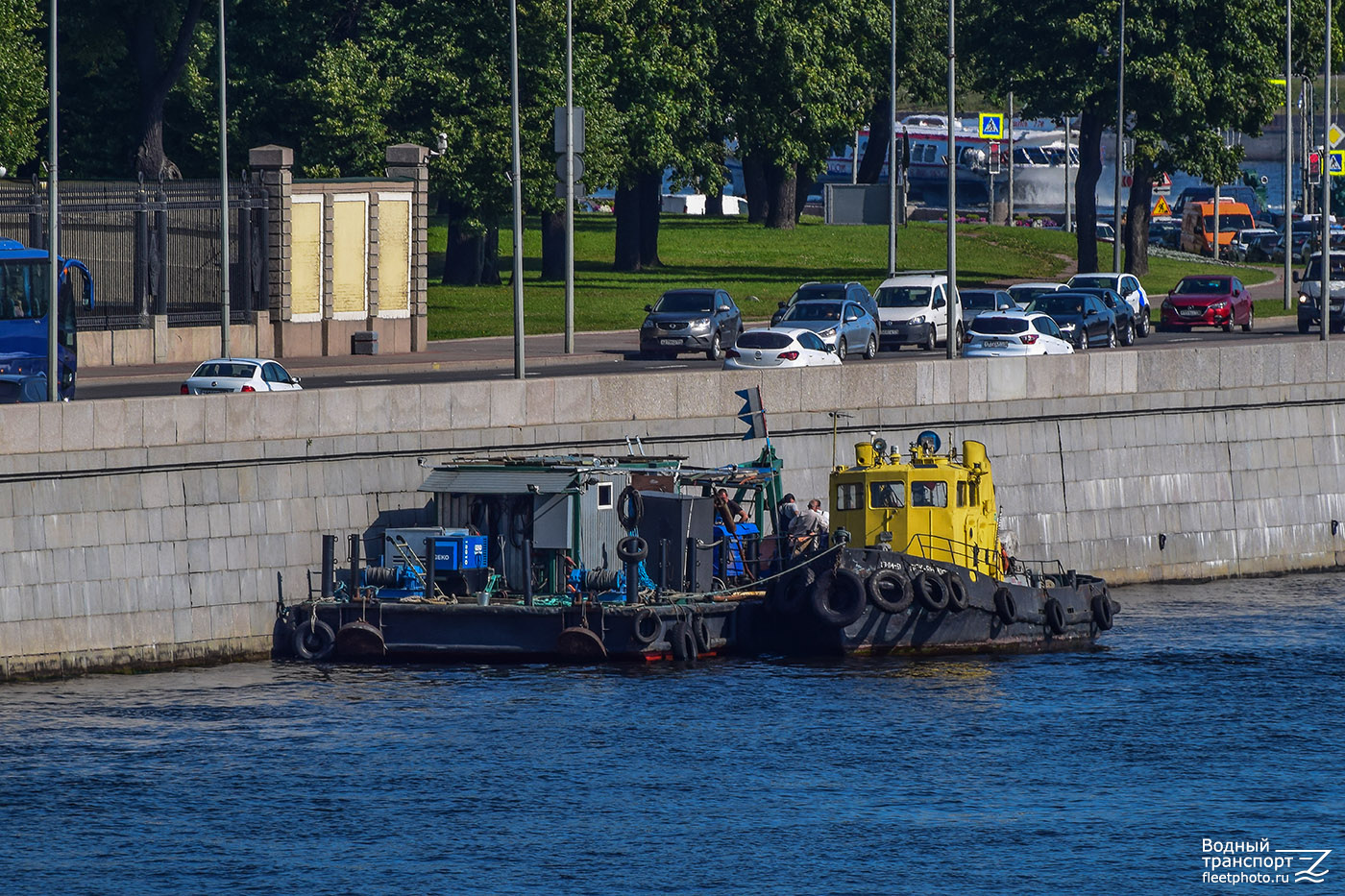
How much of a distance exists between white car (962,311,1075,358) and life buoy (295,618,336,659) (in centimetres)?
2246

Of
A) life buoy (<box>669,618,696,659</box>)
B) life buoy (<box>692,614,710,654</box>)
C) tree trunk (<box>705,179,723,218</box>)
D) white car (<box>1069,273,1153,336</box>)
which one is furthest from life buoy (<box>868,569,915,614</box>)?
tree trunk (<box>705,179,723,218</box>)

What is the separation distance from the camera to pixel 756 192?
9238 centimetres

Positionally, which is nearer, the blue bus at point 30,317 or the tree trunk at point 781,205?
the blue bus at point 30,317

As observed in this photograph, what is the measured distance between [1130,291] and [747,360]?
17.0m

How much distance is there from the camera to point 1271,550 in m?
40.2

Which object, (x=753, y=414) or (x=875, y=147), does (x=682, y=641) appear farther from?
(x=875, y=147)

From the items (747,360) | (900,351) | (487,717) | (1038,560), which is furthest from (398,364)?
(487,717)

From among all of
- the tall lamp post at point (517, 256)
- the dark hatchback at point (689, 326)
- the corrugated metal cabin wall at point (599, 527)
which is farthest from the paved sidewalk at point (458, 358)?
the corrugated metal cabin wall at point (599, 527)

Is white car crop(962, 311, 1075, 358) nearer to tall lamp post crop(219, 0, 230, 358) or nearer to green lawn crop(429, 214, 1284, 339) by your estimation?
green lawn crop(429, 214, 1284, 339)

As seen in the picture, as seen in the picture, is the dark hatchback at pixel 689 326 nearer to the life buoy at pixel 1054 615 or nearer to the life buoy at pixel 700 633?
the life buoy at pixel 1054 615

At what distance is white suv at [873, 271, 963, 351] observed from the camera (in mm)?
56031

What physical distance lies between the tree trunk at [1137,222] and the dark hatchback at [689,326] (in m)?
24.1

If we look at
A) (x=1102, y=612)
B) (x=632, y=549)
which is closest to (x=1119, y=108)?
(x=1102, y=612)

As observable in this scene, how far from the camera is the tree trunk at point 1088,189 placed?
73438 mm
